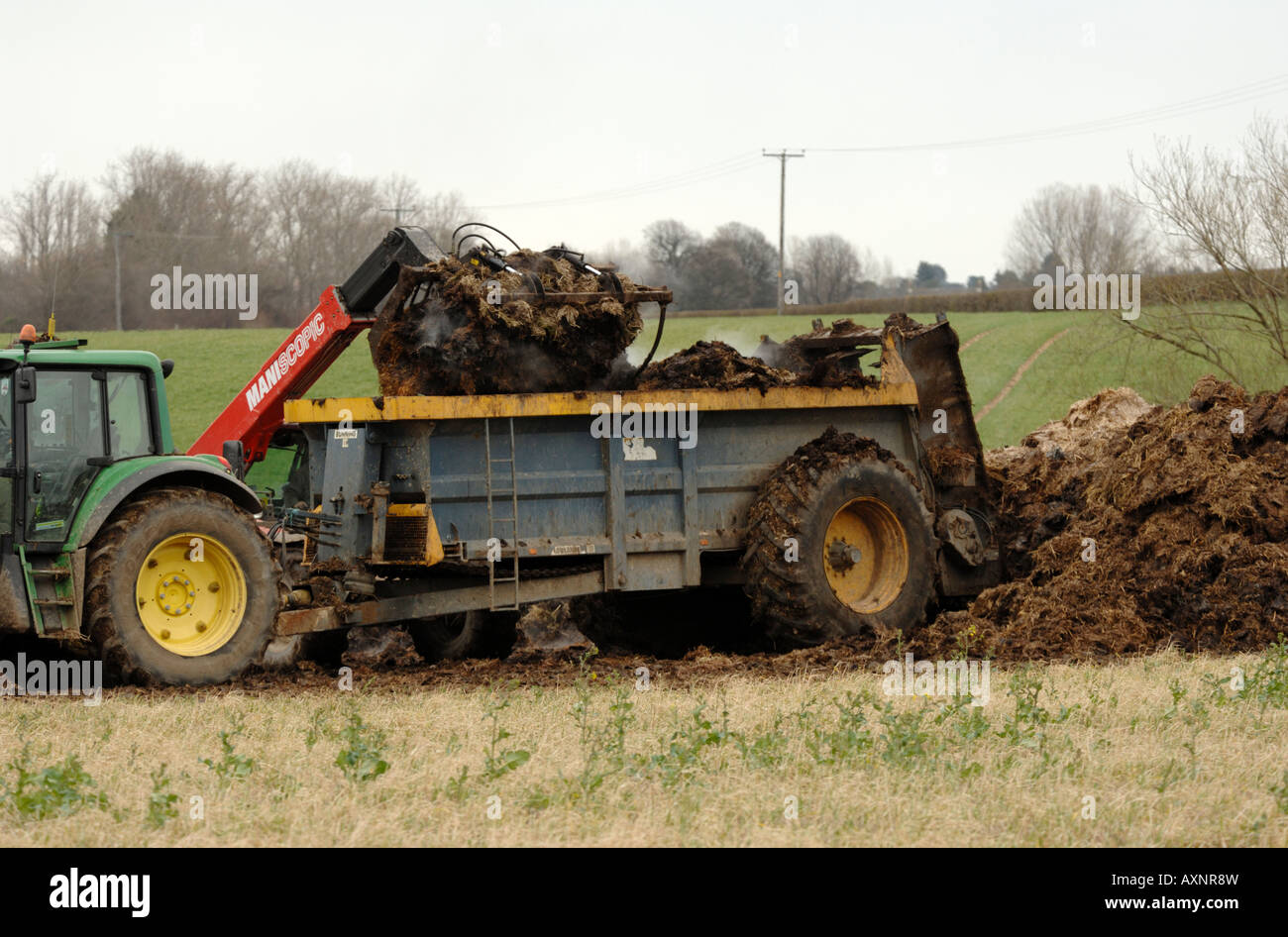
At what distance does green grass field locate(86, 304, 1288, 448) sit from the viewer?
29.2 m

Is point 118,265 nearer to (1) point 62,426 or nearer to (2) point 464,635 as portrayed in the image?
(2) point 464,635

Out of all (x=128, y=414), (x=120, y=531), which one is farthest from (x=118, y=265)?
(x=120, y=531)

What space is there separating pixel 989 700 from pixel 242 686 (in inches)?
168

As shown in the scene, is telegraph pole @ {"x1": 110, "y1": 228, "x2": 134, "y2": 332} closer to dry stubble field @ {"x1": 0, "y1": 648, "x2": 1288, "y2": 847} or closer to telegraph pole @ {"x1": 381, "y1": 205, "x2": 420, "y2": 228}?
telegraph pole @ {"x1": 381, "y1": 205, "x2": 420, "y2": 228}

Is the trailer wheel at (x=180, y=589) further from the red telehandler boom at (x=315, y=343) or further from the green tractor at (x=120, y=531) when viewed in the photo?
the red telehandler boom at (x=315, y=343)

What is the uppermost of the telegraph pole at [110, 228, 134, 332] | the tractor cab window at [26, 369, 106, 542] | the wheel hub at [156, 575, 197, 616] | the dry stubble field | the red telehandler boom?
the telegraph pole at [110, 228, 134, 332]

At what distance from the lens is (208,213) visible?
5578cm

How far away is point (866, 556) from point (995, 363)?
3625 centimetres

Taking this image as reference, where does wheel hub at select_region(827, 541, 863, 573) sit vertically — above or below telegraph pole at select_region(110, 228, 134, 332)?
below

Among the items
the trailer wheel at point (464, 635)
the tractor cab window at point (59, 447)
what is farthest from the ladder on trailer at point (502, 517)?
the tractor cab window at point (59, 447)

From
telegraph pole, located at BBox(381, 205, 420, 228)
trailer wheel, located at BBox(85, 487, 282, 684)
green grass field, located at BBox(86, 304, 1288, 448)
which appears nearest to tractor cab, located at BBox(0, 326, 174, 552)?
trailer wheel, located at BBox(85, 487, 282, 684)

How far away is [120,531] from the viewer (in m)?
8.38
